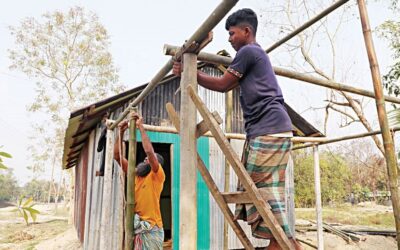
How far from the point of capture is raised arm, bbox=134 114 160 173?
3.40 meters

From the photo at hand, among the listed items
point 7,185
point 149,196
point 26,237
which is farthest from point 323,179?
point 7,185

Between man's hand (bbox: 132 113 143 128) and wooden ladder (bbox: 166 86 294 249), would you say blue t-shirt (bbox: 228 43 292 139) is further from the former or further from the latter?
man's hand (bbox: 132 113 143 128)

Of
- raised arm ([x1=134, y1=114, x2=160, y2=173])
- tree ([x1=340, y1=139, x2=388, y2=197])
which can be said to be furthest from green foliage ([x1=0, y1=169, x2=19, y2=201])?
tree ([x1=340, y1=139, x2=388, y2=197])

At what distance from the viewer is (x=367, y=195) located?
2852 centimetres

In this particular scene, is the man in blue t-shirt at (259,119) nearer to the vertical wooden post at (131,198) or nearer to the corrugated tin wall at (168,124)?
the vertical wooden post at (131,198)

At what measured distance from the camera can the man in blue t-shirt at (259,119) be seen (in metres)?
1.89

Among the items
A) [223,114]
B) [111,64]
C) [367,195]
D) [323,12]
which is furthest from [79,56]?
[367,195]

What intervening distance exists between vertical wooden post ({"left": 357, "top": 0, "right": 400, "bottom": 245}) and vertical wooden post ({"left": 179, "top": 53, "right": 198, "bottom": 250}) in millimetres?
1068

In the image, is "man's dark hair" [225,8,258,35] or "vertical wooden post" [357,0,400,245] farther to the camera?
"man's dark hair" [225,8,258,35]

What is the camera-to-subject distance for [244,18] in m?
2.15

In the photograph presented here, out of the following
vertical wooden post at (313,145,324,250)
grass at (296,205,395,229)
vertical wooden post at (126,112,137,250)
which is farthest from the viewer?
grass at (296,205,395,229)

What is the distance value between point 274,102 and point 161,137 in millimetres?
5370

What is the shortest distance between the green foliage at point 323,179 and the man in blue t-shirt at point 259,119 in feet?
72.4

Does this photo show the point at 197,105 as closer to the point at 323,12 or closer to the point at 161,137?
the point at 323,12
